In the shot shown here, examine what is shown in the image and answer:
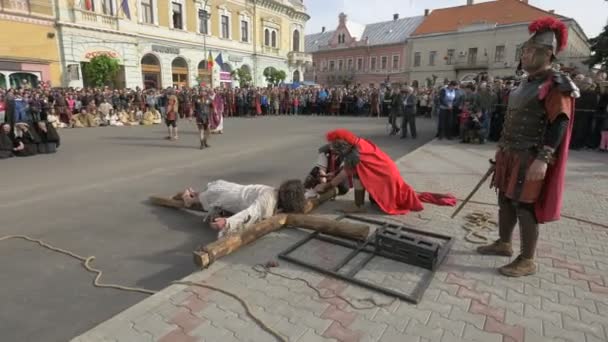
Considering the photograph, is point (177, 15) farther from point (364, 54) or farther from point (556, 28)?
point (364, 54)

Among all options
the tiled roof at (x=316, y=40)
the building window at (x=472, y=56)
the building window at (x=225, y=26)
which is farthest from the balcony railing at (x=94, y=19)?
the tiled roof at (x=316, y=40)

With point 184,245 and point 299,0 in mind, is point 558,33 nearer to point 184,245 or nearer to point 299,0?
point 184,245

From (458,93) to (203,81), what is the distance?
2683 centimetres

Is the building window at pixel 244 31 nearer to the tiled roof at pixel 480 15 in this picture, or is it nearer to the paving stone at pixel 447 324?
the tiled roof at pixel 480 15

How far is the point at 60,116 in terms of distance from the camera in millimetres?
16641

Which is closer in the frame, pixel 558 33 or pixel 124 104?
pixel 558 33

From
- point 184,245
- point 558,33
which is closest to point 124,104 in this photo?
point 184,245

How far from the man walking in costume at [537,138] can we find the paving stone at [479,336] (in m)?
0.98

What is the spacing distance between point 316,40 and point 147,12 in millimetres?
46604

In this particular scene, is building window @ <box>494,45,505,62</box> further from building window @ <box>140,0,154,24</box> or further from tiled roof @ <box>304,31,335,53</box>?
building window @ <box>140,0,154,24</box>

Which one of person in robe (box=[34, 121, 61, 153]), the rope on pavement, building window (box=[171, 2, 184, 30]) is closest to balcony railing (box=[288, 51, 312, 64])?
building window (box=[171, 2, 184, 30])

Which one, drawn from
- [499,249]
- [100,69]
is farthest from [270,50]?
[499,249]

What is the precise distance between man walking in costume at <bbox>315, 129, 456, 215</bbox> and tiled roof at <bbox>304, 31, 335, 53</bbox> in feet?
217

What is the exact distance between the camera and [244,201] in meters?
4.32
